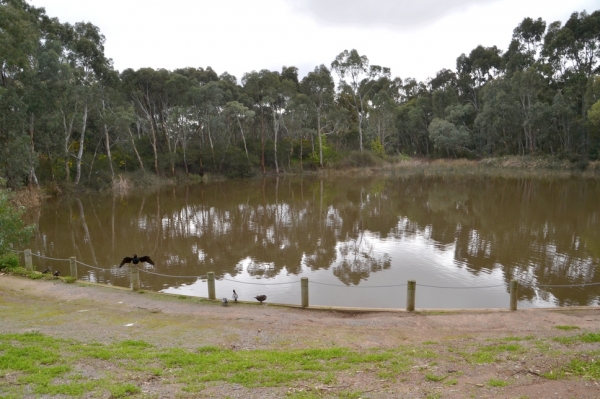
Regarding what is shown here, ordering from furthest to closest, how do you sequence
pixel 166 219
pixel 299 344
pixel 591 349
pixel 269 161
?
pixel 269 161 → pixel 166 219 → pixel 299 344 → pixel 591 349

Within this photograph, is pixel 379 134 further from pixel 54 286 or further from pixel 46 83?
pixel 54 286

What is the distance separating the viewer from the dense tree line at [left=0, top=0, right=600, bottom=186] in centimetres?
3070

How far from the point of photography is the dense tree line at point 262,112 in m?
30.7

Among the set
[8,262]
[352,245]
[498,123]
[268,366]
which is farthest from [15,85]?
[498,123]

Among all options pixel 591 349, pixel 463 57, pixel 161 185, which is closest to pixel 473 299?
pixel 591 349

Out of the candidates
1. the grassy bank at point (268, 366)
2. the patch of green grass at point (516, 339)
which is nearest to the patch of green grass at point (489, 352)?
the grassy bank at point (268, 366)

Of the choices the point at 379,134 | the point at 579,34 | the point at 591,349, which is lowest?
the point at 591,349

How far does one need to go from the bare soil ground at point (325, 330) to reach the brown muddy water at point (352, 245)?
60.9 inches

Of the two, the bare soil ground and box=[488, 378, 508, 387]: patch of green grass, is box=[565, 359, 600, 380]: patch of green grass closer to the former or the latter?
the bare soil ground

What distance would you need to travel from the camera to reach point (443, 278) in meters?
12.6

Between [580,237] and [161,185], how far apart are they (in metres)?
36.9

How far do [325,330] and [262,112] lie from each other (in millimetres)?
49281

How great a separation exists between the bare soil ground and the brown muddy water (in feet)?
5.08

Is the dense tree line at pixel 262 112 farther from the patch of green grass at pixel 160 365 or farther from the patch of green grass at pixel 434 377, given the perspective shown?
the patch of green grass at pixel 434 377
